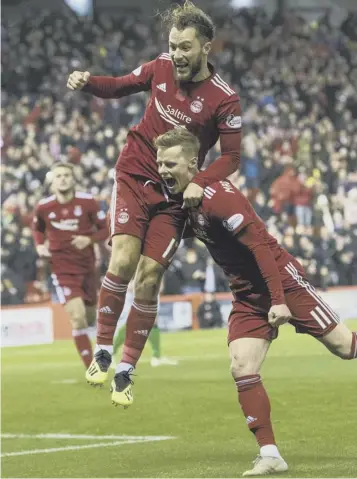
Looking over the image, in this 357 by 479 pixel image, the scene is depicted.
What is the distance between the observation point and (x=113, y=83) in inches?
378

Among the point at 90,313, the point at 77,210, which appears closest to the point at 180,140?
the point at 77,210

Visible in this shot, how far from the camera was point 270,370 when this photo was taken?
17656 millimetres

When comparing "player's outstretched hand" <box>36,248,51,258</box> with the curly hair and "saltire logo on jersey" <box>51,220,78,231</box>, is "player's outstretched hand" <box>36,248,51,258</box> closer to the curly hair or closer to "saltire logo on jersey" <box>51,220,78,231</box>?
"saltire logo on jersey" <box>51,220,78,231</box>

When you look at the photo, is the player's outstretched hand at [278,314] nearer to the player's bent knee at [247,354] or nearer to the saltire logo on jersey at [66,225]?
the player's bent knee at [247,354]

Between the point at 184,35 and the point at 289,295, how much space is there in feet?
6.94

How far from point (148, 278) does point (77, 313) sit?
23.1ft

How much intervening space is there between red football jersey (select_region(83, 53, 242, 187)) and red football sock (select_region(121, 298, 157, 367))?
1022mm

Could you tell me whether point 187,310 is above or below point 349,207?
below

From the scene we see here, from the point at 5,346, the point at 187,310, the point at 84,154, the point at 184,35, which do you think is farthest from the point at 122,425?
the point at 84,154

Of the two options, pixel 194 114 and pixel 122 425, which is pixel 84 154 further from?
pixel 194 114

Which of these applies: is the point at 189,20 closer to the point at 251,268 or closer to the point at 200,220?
the point at 200,220

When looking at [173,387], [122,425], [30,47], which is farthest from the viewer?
[30,47]

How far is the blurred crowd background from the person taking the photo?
25.7 meters

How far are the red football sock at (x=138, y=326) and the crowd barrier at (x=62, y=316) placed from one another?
13.3 m
